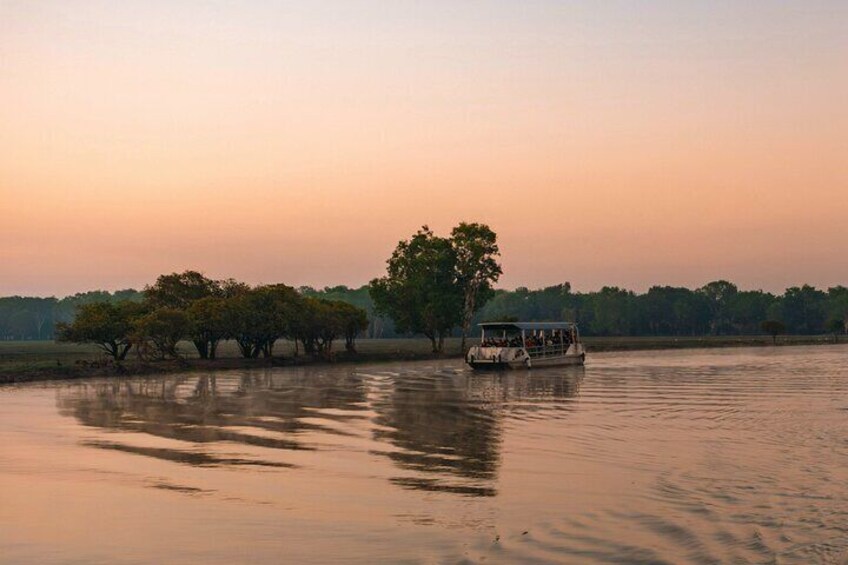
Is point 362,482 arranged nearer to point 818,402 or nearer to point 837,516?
point 837,516

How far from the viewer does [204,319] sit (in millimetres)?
71375

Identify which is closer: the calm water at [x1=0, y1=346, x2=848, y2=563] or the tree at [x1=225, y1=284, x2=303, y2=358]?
the calm water at [x1=0, y1=346, x2=848, y2=563]

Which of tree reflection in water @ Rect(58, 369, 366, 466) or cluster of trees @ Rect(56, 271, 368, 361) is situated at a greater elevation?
cluster of trees @ Rect(56, 271, 368, 361)

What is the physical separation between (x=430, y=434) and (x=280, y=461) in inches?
245

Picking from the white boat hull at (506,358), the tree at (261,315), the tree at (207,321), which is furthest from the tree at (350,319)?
the white boat hull at (506,358)

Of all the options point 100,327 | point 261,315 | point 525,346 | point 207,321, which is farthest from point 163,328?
point 525,346

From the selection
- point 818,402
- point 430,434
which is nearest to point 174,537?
point 430,434

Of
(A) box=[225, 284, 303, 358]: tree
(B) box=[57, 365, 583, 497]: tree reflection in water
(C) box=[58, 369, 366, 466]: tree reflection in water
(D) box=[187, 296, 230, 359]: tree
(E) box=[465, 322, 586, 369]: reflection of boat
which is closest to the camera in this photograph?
(B) box=[57, 365, 583, 497]: tree reflection in water

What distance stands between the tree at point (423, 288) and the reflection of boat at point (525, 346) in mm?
24995

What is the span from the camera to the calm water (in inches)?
467

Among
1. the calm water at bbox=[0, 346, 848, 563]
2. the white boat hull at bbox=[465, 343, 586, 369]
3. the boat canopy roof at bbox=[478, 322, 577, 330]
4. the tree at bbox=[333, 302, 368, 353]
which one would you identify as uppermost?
the tree at bbox=[333, 302, 368, 353]

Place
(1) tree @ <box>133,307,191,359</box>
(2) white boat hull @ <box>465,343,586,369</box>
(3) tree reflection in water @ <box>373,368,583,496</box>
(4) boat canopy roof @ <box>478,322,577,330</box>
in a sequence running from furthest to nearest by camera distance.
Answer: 1. (4) boat canopy roof @ <box>478,322,577,330</box>
2. (1) tree @ <box>133,307,191,359</box>
3. (2) white boat hull @ <box>465,343,586,369</box>
4. (3) tree reflection in water @ <box>373,368,583,496</box>

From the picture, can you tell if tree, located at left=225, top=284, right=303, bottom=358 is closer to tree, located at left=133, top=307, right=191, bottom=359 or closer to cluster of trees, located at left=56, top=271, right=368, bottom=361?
cluster of trees, located at left=56, top=271, right=368, bottom=361

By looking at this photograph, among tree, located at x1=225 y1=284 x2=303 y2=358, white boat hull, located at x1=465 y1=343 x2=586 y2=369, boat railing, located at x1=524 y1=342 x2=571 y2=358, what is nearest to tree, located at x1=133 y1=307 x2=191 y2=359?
tree, located at x1=225 y1=284 x2=303 y2=358
